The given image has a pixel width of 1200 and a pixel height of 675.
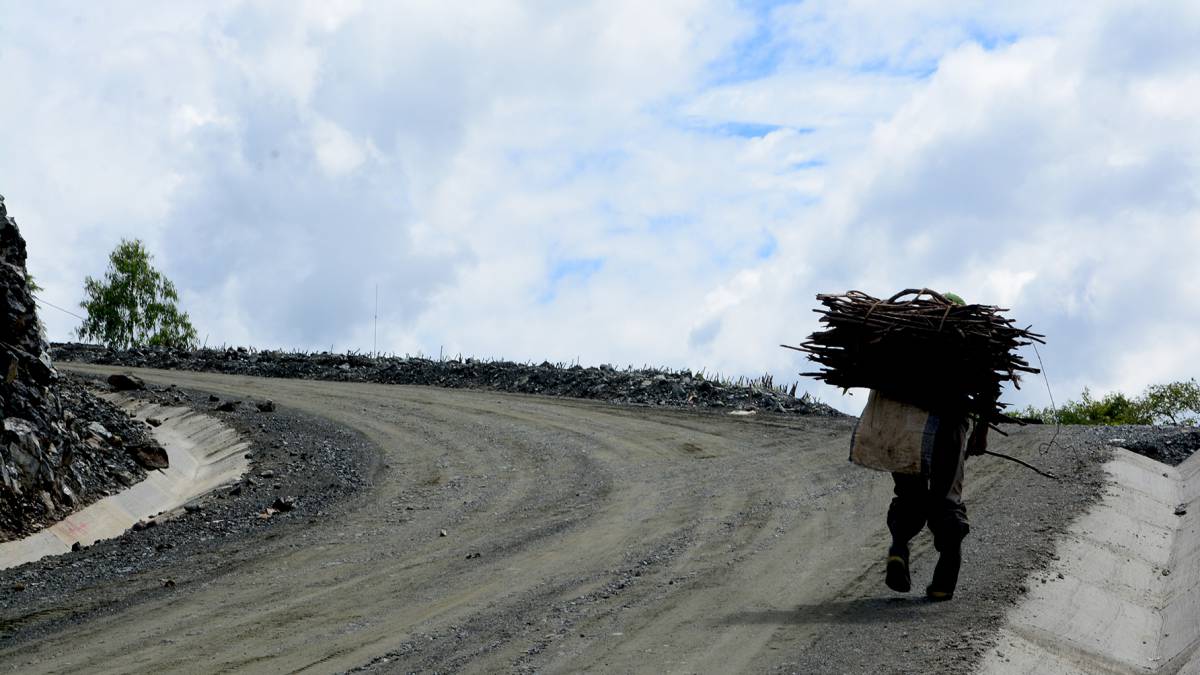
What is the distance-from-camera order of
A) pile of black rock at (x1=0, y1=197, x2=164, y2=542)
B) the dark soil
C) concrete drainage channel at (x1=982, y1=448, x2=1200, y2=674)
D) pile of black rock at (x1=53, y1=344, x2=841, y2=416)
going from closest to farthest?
concrete drainage channel at (x1=982, y1=448, x2=1200, y2=674)
the dark soil
pile of black rock at (x1=0, y1=197, x2=164, y2=542)
pile of black rock at (x1=53, y1=344, x2=841, y2=416)

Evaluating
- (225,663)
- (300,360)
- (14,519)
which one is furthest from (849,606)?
(300,360)

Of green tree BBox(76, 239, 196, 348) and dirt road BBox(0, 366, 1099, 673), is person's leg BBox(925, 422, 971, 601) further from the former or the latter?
green tree BBox(76, 239, 196, 348)

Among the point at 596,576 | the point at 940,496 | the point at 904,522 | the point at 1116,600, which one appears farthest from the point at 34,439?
the point at 1116,600

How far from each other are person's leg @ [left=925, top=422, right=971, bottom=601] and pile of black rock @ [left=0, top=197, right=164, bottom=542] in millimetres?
9274

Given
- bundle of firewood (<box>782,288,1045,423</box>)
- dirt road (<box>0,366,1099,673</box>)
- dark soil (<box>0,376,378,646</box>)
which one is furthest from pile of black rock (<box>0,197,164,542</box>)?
bundle of firewood (<box>782,288,1045,423</box>)

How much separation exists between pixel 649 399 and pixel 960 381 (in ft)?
51.4

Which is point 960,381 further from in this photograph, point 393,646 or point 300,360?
point 300,360

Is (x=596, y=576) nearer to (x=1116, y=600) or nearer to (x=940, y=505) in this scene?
(x=940, y=505)

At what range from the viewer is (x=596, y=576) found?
9961 mm

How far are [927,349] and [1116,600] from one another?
9.53ft

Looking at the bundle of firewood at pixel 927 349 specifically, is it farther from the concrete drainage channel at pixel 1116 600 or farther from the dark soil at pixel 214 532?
the dark soil at pixel 214 532

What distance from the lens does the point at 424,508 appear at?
44.7 ft

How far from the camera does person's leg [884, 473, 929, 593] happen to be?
29.4ft

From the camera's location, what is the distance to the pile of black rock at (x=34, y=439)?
43.5 feet
